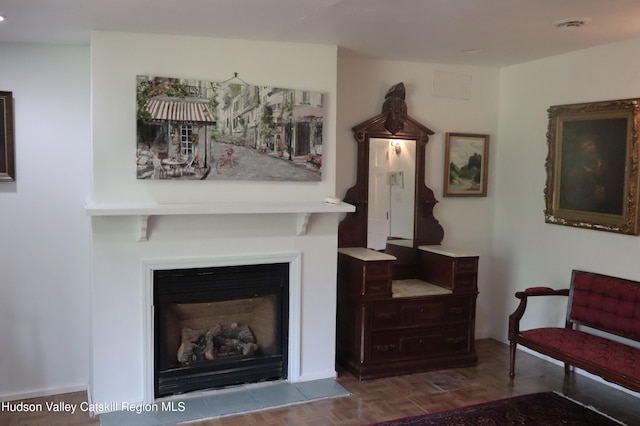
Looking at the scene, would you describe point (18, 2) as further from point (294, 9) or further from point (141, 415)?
point (141, 415)

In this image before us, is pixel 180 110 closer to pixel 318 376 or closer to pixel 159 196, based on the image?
pixel 159 196

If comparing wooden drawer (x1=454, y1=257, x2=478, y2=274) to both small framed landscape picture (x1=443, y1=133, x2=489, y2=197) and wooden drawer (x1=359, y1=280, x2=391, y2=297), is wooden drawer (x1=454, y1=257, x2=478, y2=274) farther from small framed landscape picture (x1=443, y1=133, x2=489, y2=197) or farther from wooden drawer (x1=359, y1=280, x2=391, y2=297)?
small framed landscape picture (x1=443, y1=133, x2=489, y2=197)

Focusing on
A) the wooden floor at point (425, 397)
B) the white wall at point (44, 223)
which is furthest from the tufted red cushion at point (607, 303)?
the white wall at point (44, 223)

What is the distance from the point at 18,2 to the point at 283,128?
1.70m

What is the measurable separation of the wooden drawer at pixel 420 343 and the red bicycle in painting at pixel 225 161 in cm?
162

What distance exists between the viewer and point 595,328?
3871 mm

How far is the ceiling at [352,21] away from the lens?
285 centimetres

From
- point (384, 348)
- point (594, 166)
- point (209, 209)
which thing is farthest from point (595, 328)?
point (209, 209)

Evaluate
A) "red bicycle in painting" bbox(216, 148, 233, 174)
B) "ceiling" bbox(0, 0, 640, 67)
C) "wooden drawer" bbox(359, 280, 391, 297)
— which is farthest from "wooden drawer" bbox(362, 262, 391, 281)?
"ceiling" bbox(0, 0, 640, 67)

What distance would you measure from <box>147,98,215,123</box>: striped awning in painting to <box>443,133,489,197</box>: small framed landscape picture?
2.17 m

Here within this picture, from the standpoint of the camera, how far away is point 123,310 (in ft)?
11.3

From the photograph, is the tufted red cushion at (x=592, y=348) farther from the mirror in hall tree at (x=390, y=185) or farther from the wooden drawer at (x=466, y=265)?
the mirror in hall tree at (x=390, y=185)

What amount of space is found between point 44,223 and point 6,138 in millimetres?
607

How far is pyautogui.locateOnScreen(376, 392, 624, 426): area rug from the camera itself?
3344 millimetres
